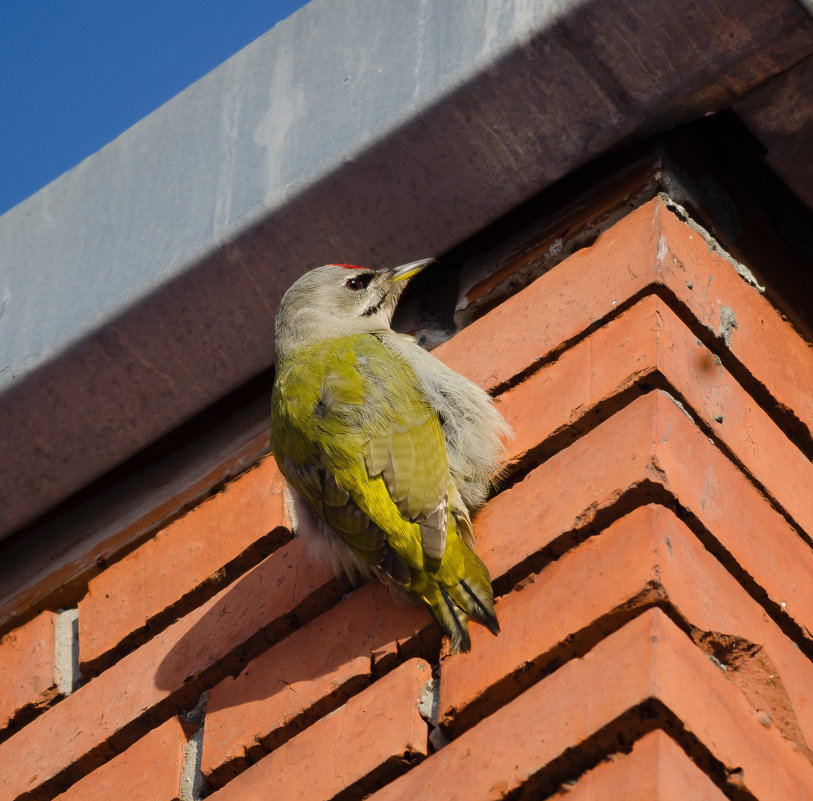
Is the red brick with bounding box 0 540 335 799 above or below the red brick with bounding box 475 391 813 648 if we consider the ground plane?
above

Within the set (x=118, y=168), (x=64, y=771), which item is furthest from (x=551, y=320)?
(x=64, y=771)

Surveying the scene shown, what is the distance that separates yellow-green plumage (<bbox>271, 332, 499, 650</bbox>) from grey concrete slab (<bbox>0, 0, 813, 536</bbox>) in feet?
0.60

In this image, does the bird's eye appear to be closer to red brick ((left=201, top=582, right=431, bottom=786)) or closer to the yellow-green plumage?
the yellow-green plumage

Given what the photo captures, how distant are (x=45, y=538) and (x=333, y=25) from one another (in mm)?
1346

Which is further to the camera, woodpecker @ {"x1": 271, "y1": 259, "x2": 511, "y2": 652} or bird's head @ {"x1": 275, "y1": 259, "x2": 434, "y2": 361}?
bird's head @ {"x1": 275, "y1": 259, "x2": 434, "y2": 361}

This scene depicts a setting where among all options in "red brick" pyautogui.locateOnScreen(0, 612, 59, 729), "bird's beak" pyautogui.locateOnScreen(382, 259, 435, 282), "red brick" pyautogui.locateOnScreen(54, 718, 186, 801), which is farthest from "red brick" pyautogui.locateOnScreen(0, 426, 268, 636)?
"red brick" pyautogui.locateOnScreen(54, 718, 186, 801)

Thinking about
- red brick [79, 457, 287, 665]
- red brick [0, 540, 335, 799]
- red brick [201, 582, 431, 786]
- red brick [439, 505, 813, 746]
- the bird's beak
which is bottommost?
red brick [439, 505, 813, 746]

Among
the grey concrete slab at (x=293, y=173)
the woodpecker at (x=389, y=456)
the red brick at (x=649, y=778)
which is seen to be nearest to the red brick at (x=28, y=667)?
the grey concrete slab at (x=293, y=173)

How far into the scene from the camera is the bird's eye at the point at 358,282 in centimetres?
299

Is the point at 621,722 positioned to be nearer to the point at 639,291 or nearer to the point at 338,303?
the point at 639,291

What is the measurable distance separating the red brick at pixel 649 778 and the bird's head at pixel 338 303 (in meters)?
1.32

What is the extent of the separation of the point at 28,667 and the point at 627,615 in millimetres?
1420

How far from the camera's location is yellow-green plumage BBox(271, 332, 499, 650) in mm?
2047

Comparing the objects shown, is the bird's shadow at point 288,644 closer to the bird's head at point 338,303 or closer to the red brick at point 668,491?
the red brick at point 668,491
